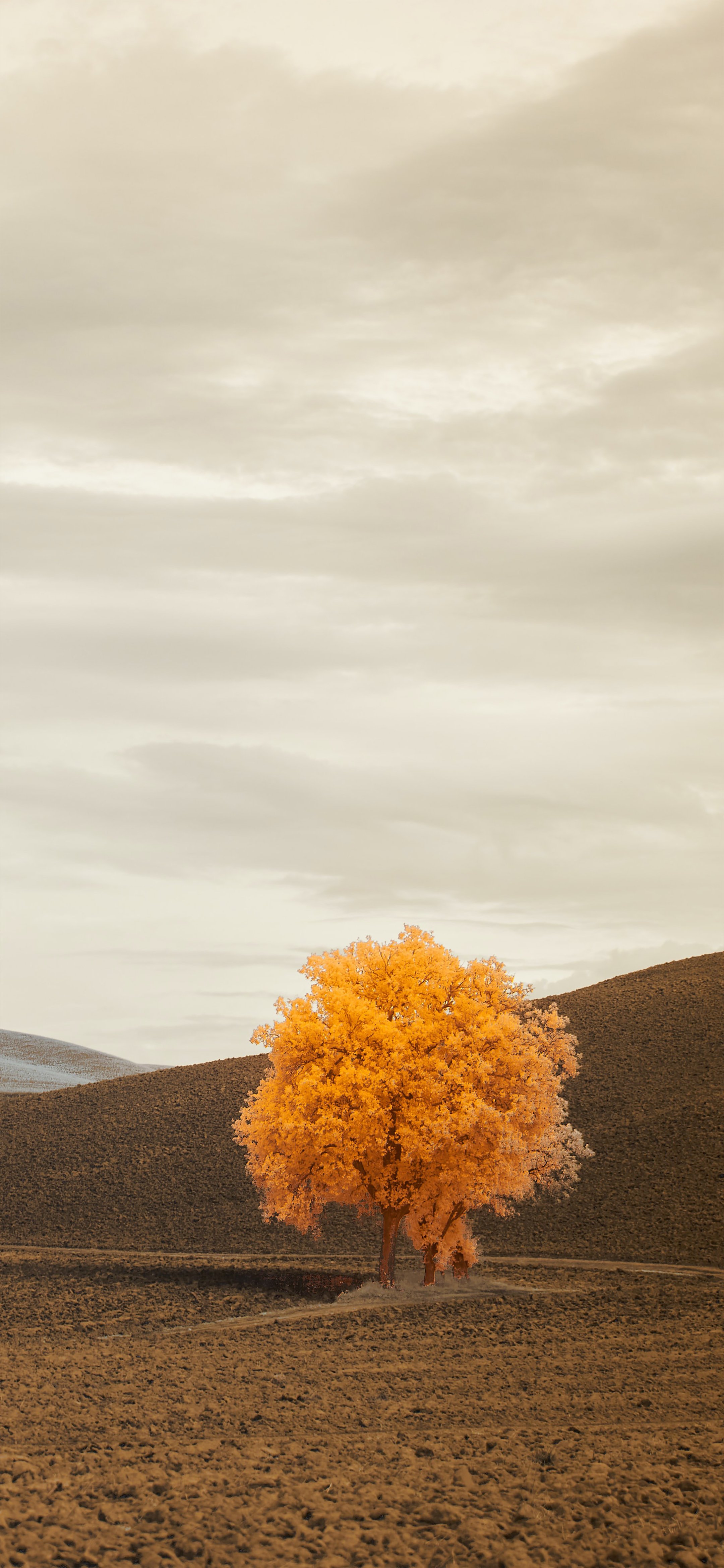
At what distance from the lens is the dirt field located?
10.2 meters

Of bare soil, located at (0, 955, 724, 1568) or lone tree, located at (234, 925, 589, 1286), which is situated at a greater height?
lone tree, located at (234, 925, 589, 1286)

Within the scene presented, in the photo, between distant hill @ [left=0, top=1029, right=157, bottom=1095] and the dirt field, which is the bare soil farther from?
distant hill @ [left=0, top=1029, right=157, bottom=1095]

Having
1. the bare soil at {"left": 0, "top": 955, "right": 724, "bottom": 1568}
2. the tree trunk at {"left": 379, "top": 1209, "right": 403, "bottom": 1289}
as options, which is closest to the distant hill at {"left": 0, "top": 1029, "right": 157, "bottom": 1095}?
the bare soil at {"left": 0, "top": 955, "right": 724, "bottom": 1568}

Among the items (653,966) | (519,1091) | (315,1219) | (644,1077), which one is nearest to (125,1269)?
(315,1219)

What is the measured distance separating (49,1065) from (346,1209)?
7135 centimetres

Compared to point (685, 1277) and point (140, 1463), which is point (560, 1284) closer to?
point (685, 1277)

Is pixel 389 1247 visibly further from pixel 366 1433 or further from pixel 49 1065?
pixel 49 1065

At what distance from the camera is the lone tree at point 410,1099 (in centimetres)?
2636

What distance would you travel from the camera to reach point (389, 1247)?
2850 centimetres

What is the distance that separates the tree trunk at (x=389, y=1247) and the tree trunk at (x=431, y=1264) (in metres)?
0.82

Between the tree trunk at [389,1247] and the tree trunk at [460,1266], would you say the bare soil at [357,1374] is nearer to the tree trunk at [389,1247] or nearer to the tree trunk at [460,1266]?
the tree trunk at [460,1266]

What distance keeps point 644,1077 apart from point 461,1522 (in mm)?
39294

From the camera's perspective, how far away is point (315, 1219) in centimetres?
2912

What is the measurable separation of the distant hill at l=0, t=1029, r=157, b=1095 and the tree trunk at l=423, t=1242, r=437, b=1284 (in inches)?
2493
